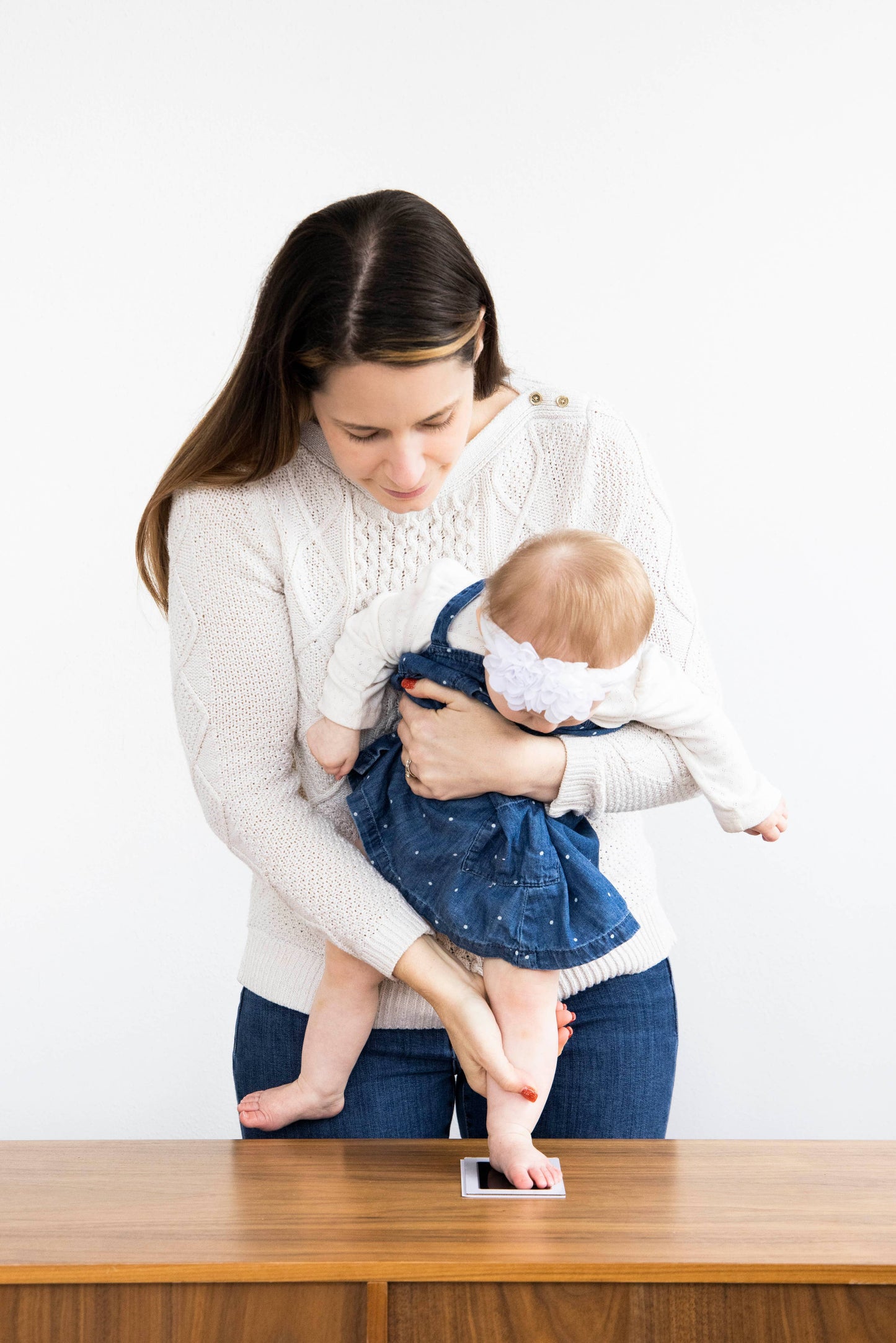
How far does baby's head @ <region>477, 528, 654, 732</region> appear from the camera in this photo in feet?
4.23

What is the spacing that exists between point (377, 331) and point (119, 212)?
139 cm

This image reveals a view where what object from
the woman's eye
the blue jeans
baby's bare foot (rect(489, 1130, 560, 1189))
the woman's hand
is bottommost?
the blue jeans

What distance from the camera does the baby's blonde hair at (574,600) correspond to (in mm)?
1292

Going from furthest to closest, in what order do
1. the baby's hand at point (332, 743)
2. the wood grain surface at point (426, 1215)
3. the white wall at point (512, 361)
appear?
the white wall at point (512, 361) → the baby's hand at point (332, 743) → the wood grain surface at point (426, 1215)

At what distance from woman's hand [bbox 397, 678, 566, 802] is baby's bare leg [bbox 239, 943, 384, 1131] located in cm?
24

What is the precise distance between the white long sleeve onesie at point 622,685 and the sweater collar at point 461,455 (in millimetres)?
105

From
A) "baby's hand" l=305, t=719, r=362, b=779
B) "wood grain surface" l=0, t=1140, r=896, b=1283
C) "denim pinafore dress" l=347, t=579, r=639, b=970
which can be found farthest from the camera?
"baby's hand" l=305, t=719, r=362, b=779

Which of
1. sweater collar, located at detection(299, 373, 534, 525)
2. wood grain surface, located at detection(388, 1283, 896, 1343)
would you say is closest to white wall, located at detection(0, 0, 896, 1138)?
sweater collar, located at detection(299, 373, 534, 525)

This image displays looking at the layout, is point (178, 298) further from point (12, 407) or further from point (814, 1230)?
point (814, 1230)

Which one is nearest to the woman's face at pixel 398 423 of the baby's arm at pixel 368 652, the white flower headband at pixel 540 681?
the baby's arm at pixel 368 652

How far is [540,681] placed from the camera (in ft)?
4.23

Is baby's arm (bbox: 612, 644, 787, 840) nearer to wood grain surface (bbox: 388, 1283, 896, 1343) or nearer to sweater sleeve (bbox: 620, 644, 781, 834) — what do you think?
sweater sleeve (bbox: 620, 644, 781, 834)

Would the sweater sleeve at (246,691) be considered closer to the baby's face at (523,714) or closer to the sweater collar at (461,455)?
the sweater collar at (461,455)

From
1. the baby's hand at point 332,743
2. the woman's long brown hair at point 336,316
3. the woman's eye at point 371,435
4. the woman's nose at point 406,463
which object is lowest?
the baby's hand at point 332,743
